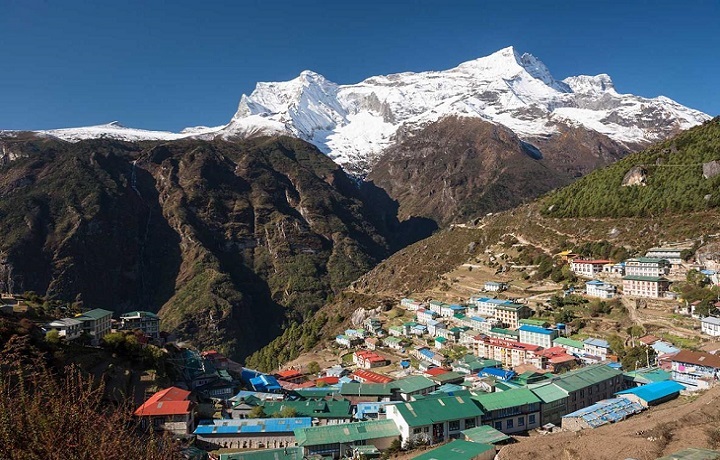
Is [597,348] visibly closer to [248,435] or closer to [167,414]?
[248,435]

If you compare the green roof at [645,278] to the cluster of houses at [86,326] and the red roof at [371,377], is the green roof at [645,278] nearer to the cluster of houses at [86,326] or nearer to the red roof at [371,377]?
the red roof at [371,377]

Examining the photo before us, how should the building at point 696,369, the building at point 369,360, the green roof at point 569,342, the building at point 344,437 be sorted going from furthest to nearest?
1. the building at point 369,360
2. the green roof at point 569,342
3. the building at point 696,369
4. the building at point 344,437

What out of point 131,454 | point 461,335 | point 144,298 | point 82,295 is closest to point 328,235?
point 144,298

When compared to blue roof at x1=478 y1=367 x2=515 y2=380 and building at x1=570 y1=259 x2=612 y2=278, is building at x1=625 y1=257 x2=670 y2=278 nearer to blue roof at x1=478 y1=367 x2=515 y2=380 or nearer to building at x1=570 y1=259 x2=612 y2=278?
building at x1=570 y1=259 x2=612 y2=278

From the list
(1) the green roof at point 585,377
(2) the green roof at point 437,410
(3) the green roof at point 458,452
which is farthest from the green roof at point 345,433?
(1) the green roof at point 585,377

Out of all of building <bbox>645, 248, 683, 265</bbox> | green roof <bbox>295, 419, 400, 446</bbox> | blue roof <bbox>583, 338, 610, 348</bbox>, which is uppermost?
building <bbox>645, 248, 683, 265</bbox>

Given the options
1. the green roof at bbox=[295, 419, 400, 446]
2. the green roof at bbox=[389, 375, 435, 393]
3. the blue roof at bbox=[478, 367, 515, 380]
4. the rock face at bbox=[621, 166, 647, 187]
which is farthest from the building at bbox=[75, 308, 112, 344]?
the rock face at bbox=[621, 166, 647, 187]

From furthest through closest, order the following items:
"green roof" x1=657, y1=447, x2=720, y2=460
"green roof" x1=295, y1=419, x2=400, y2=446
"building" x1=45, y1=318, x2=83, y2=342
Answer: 1. "building" x1=45, y1=318, x2=83, y2=342
2. "green roof" x1=295, y1=419, x2=400, y2=446
3. "green roof" x1=657, y1=447, x2=720, y2=460
